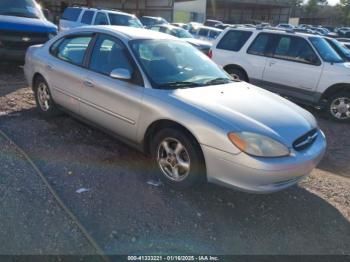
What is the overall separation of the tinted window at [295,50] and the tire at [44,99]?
16.5ft

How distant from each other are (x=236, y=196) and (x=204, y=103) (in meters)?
1.07

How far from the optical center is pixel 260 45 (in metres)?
8.69

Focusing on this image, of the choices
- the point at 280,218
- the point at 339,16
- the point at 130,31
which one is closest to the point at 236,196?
the point at 280,218

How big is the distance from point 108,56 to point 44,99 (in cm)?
178

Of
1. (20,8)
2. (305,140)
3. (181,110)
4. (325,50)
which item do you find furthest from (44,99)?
(325,50)

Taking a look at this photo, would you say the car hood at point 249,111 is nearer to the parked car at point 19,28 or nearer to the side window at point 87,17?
the parked car at point 19,28

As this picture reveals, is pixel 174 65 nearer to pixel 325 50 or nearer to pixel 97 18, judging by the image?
pixel 325 50

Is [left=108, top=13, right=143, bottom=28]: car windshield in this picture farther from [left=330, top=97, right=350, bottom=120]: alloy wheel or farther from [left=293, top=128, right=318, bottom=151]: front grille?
[left=293, top=128, right=318, bottom=151]: front grille

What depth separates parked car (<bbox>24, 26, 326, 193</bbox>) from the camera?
3482 mm

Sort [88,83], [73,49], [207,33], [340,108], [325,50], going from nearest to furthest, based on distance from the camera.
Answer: [88,83] < [73,49] < [340,108] < [325,50] < [207,33]

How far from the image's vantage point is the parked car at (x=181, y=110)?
137 inches

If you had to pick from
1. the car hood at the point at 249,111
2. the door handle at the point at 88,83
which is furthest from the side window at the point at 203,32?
the car hood at the point at 249,111

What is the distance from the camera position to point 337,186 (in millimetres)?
4547

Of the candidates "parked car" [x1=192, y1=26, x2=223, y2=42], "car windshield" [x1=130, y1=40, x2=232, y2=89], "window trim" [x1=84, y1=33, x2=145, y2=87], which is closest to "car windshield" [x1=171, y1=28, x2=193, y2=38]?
"parked car" [x1=192, y1=26, x2=223, y2=42]
